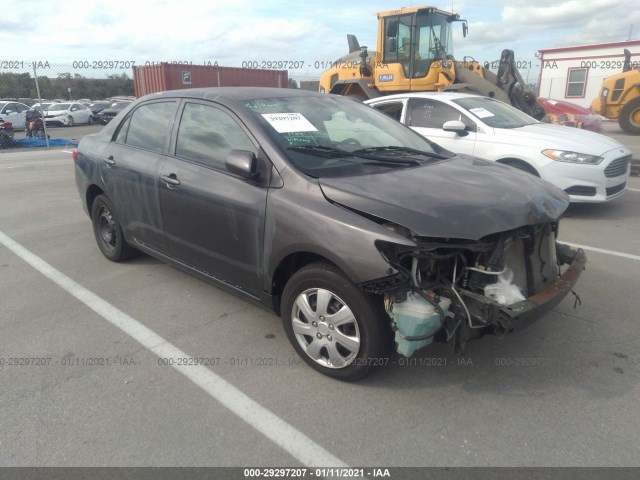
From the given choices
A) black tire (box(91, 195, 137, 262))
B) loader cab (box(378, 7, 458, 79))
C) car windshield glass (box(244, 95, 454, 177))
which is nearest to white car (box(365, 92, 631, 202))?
car windshield glass (box(244, 95, 454, 177))

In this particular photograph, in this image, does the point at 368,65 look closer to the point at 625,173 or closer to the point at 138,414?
the point at 625,173

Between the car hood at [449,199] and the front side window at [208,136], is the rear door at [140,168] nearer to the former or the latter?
the front side window at [208,136]

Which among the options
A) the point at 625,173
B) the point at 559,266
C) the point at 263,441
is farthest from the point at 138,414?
the point at 625,173

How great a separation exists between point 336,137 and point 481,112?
4168 millimetres

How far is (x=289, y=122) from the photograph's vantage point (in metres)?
3.43

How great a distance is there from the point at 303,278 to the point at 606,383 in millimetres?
1870

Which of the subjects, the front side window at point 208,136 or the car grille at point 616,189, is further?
the car grille at point 616,189

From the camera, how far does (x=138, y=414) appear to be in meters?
2.68

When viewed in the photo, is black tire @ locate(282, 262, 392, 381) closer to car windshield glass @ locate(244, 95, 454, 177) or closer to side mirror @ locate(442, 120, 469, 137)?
car windshield glass @ locate(244, 95, 454, 177)

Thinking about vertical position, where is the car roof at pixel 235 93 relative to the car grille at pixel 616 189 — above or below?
above

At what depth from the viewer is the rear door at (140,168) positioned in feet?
13.0

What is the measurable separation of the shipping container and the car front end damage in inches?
810

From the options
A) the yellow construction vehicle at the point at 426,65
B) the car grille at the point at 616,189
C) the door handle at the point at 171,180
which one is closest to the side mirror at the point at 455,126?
the car grille at the point at 616,189

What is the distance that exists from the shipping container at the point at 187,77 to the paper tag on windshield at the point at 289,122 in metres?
19.2
